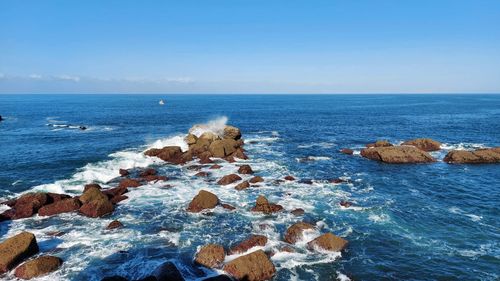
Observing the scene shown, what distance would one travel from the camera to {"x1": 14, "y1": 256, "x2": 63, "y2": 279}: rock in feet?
66.5

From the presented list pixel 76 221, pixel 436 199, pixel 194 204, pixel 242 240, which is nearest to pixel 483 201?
pixel 436 199

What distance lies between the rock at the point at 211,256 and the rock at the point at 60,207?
49.4ft

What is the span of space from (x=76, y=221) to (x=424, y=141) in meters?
53.7

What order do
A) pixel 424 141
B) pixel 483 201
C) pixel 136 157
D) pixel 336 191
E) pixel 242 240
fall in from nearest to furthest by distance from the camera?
1. pixel 242 240
2. pixel 483 201
3. pixel 336 191
4. pixel 136 157
5. pixel 424 141

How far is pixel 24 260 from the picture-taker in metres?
22.2

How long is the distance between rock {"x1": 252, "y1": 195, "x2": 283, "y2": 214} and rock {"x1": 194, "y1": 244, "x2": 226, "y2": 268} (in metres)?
8.49

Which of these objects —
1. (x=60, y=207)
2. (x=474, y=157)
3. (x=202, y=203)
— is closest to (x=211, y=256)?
(x=202, y=203)

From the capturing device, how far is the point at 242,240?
25.1m

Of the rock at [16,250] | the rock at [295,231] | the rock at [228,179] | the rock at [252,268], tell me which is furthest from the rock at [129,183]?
the rock at [252,268]

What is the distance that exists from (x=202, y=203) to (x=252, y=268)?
11.9 metres

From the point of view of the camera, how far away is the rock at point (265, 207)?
30.6 meters

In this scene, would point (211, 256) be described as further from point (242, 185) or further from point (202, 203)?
point (242, 185)

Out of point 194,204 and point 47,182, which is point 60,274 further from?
point 47,182

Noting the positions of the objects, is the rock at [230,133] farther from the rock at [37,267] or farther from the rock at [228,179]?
the rock at [37,267]
